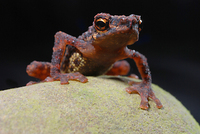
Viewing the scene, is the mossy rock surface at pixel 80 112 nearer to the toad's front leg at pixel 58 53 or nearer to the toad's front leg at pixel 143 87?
the toad's front leg at pixel 143 87

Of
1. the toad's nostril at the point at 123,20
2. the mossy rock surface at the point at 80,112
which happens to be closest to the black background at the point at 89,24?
the toad's nostril at the point at 123,20

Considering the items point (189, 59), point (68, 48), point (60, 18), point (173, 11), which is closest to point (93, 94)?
point (68, 48)

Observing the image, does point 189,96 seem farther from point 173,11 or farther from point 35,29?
point 35,29

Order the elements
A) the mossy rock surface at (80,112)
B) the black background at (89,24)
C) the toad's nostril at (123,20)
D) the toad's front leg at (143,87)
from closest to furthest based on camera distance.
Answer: the mossy rock surface at (80,112) → the toad's nostril at (123,20) → the toad's front leg at (143,87) → the black background at (89,24)

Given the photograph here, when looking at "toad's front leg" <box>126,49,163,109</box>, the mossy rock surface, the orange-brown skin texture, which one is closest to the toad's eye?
the orange-brown skin texture

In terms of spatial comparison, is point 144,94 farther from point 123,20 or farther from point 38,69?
point 38,69

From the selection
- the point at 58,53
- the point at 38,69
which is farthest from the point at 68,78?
the point at 38,69
